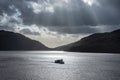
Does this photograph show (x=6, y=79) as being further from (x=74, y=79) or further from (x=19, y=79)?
(x=74, y=79)

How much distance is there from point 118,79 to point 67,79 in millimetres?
22896

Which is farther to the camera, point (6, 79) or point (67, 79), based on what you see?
point (67, 79)

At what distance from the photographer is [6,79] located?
9575 centimetres

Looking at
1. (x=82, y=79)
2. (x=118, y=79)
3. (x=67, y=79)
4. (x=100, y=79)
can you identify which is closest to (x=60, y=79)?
(x=67, y=79)

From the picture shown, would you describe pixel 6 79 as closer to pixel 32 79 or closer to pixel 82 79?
pixel 32 79

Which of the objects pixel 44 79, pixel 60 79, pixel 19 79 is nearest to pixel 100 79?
pixel 60 79

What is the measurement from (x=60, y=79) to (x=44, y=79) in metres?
7.46

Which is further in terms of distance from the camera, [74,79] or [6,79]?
[74,79]

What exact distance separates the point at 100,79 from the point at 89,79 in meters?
5.04

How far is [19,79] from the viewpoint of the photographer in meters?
97.6

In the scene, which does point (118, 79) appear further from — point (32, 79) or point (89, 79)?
point (32, 79)

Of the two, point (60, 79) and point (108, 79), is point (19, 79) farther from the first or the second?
point (108, 79)

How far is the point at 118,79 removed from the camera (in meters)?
98.7

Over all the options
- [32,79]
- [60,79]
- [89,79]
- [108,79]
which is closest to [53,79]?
[60,79]
